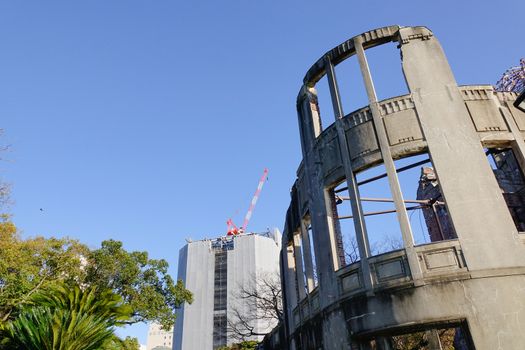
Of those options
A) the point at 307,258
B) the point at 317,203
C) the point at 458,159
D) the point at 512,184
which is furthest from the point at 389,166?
the point at 512,184

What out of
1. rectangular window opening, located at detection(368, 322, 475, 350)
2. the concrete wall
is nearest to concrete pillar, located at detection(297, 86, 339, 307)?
rectangular window opening, located at detection(368, 322, 475, 350)

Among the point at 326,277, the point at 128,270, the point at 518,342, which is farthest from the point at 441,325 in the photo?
the point at 128,270

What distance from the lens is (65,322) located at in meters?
9.67

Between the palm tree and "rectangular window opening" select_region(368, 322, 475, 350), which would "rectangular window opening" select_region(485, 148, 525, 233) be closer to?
"rectangular window opening" select_region(368, 322, 475, 350)

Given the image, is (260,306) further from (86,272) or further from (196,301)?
(196,301)

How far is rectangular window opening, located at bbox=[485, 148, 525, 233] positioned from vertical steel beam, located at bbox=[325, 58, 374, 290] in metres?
5.81

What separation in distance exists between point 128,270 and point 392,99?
23.3 m

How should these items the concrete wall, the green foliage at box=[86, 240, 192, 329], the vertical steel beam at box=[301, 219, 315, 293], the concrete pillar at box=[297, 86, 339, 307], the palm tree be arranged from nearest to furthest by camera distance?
the palm tree → the concrete pillar at box=[297, 86, 339, 307] → the vertical steel beam at box=[301, 219, 315, 293] → the green foliage at box=[86, 240, 192, 329] → the concrete wall

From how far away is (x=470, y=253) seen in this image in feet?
28.6

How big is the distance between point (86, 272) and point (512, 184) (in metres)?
26.3

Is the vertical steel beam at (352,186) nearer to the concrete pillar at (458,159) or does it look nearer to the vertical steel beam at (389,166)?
the vertical steel beam at (389,166)

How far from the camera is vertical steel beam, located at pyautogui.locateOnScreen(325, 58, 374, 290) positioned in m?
9.72

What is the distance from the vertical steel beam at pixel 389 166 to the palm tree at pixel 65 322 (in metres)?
8.39

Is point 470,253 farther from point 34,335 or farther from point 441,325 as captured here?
point 34,335
